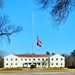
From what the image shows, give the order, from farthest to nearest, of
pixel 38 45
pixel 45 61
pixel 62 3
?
pixel 45 61 → pixel 38 45 → pixel 62 3

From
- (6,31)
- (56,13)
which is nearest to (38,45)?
(6,31)

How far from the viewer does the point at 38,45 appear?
267 ft

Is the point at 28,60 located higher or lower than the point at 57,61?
higher

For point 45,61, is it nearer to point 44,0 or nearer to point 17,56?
point 17,56

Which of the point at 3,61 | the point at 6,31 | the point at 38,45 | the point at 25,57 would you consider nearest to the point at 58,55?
the point at 25,57

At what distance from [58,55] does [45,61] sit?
2343 centimetres

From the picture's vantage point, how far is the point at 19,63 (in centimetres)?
18900

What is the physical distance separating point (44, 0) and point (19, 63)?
177 metres

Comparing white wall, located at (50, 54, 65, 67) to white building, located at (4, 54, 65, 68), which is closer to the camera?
white building, located at (4, 54, 65, 68)

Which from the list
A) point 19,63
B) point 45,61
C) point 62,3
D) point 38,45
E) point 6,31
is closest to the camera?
point 62,3

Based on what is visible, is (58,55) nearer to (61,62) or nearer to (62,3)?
(61,62)

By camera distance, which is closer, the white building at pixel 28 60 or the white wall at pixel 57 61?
the white building at pixel 28 60

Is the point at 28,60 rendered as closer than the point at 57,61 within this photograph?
Yes

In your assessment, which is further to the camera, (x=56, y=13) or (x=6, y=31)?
(x=6, y=31)
